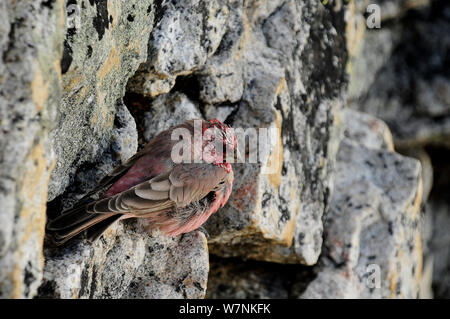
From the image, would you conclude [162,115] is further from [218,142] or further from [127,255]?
[127,255]

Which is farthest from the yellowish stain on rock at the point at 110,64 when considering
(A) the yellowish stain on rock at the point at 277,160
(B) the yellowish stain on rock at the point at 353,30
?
(B) the yellowish stain on rock at the point at 353,30

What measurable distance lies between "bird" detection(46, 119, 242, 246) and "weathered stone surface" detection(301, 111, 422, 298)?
5.29 feet

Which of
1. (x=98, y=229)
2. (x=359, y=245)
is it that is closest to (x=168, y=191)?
(x=98, y=229)

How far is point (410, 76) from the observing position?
7.81m

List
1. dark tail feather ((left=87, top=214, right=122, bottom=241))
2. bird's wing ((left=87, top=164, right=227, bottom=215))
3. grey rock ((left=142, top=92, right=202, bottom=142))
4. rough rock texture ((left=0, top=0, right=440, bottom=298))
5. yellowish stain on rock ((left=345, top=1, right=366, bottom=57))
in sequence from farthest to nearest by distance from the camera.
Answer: yellowish stain on rock ((left=345, top=1, right=366, bottom=57)), grey rock ((left=142, top=92, right=202, bottom=142)), bird's wing ((left=87, top=164, right=227, bottom=215)), dark tail feather ((left=87, top=214, right=122, bottom=241)), rough rock texture ((left=0, top=0, right=440, bottom=298))

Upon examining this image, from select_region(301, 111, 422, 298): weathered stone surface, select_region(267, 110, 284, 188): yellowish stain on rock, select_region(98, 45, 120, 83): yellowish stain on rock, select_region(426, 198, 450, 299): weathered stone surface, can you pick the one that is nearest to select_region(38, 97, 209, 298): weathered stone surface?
select_region(98, 45, 120, 83): yellowish stain on rock

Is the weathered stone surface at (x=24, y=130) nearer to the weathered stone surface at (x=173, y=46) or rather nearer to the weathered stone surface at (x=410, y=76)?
the weathered stone surface at (x=173, y=46)

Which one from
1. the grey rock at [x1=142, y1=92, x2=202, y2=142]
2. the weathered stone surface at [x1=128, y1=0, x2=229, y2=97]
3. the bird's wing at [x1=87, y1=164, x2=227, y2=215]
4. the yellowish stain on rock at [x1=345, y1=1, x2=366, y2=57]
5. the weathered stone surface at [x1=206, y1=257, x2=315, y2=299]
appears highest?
the yellowish stain on rock at [x1=345, y1=1, x2=366, y2=57]

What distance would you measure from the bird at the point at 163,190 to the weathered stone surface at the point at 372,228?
1.61 metres

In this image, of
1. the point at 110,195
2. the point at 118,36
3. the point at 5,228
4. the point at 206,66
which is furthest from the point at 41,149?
the point at 206,66

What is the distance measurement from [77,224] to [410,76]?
19.5 ft

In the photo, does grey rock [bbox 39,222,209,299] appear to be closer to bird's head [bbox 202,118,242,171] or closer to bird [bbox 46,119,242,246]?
bird [bbox 46,119,242,246]

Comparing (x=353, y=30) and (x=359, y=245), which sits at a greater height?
(x=353, y=30)

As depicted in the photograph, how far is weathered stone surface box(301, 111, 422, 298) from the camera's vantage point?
→ 494cm
